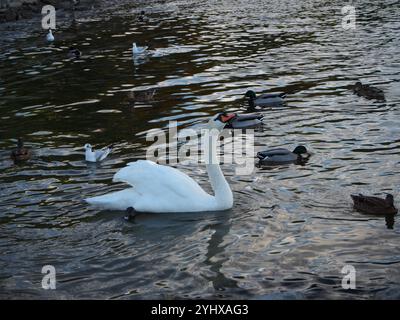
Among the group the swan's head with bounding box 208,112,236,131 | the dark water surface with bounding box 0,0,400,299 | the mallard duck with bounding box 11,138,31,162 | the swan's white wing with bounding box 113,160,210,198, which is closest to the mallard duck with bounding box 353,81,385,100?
the dark water surface with bounding box 0,0,400,299

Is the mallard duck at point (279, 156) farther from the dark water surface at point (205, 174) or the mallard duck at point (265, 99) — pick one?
the mallard duck at point (265, 99)

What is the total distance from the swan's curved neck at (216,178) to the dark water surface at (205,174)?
27 centimetres

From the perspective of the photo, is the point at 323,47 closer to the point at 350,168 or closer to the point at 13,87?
the point at 13,87

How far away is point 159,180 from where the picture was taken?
12180 millimetres

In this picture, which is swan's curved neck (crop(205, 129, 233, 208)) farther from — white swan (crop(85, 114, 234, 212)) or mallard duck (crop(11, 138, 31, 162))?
mallard duck (crop(11, 138, 31, 162))

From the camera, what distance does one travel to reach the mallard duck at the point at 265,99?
19.6m

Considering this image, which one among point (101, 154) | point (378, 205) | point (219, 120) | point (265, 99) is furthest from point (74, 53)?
point (378, 205)

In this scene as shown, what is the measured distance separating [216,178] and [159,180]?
1001mm

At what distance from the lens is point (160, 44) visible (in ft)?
107

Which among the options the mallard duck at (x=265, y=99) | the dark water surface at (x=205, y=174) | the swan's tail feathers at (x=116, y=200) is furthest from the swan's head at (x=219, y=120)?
the mallard duck at (x=265, y=99)

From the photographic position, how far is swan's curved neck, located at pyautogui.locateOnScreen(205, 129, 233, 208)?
12.2m

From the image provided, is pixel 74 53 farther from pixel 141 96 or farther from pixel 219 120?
pixel 219 120

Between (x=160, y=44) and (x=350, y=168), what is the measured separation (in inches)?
781
